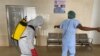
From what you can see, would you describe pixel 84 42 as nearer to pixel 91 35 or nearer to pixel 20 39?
pixel 91 35

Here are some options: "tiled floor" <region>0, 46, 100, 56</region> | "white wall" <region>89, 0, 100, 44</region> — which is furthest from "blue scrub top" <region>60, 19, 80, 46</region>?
"white wall" <region>89, 0, 100, 44</region>

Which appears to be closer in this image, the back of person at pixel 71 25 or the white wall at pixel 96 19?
the back of person at pixel 71 25

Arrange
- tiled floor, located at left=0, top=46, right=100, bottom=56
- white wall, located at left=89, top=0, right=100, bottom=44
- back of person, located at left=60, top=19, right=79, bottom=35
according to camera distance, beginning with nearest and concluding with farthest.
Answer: back of person, located at left=60, top=19, right=79, bottom=35
tiled floor, located at left=0, top=46, right=100, bottom=56
white wall, located at left=89, top=0, right=100, bottom=44

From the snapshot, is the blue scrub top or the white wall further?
the white wall

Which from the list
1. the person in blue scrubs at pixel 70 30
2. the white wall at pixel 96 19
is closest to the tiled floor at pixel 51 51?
the white wall at pixel 96 19

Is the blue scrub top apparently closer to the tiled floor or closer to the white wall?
the tiled floor

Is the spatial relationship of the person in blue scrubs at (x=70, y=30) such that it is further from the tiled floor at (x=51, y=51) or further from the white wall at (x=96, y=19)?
the white wall at (x=96, y=19)

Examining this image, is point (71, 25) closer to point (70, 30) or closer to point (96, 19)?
point (70, 30)

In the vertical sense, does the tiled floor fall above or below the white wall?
below

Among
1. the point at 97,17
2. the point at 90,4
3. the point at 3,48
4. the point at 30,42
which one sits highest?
the point at 90,4

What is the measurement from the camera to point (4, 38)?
5891mm

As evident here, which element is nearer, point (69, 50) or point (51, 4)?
point (69, 50)

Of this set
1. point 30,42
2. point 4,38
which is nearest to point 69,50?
point 30,42

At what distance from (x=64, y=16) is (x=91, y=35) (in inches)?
42.5
